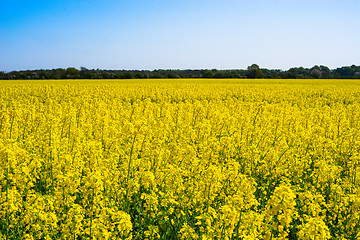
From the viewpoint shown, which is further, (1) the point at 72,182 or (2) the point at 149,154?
(2) the point at 149,154

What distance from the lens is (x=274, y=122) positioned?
34.5 ft

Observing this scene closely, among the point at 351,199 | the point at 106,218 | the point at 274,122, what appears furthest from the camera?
the point at 274,122

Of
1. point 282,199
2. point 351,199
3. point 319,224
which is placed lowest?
point 351,199

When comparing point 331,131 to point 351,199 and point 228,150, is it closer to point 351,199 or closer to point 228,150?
point 228,150

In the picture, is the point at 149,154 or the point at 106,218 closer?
the point at 106,218

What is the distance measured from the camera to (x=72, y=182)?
4.05 m

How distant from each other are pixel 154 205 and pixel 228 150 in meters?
3.01

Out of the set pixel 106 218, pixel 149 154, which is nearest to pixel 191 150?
pixel 149 154

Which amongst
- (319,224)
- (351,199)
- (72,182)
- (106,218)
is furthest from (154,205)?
(351,199)

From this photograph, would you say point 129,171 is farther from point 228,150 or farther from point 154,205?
point 228,150

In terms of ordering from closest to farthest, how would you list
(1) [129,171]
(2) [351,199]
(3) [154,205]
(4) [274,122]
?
(3) [154,205] < (2) [351,199] < (1) [129,171] < (4) [274,122]

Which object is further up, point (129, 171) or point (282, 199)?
point (282, 199)

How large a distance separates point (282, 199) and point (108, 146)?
4.73 m

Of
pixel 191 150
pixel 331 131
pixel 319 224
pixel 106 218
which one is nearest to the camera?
pixel 319 224
